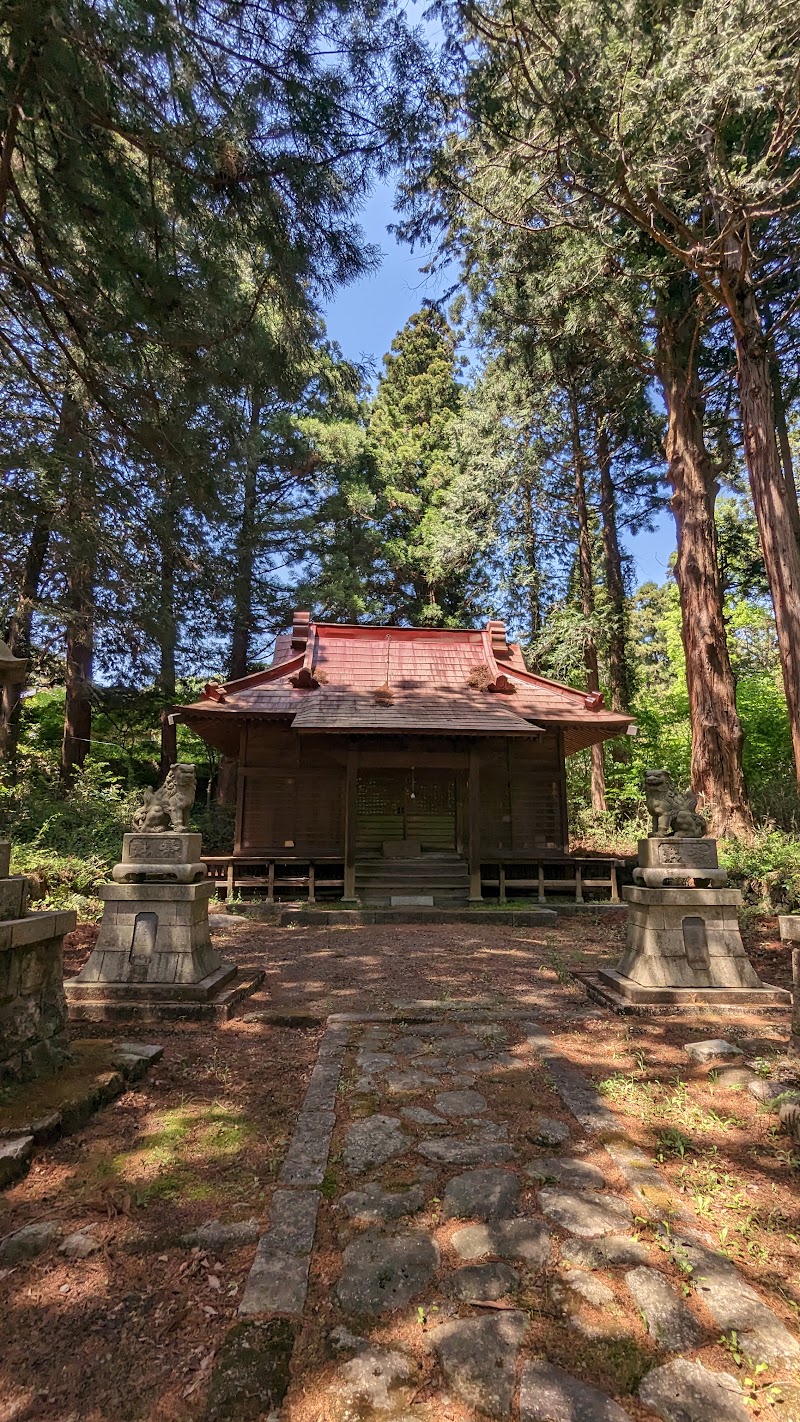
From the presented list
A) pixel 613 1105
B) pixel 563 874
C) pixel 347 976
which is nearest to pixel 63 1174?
pixel 613 1105

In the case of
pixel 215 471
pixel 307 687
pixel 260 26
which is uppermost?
pixel 260 26

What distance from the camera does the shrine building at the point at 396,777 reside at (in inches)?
453

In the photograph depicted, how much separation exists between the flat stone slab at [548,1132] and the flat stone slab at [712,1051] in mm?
1358

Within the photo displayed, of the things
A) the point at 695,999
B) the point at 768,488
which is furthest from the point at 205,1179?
the point at 768,488

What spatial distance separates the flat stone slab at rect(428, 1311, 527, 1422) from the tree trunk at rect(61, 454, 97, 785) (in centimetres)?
717

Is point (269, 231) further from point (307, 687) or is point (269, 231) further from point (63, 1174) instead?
point (307, 687)

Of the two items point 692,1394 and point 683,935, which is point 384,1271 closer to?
point 692,1394

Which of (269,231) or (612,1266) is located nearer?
(612,1266)

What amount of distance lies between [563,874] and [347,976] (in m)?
7.35

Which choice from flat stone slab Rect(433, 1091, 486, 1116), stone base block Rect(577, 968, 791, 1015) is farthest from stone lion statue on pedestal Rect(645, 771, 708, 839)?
flat stone slab Rect(433, 1091, 486, 1116)

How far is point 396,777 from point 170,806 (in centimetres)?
749

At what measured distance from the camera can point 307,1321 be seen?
Answer: 6.45ft

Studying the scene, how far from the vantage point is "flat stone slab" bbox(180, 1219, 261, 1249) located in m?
2.35

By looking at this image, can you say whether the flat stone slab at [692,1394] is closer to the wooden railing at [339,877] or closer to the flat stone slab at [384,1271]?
the flat stone slab at [384,1271]
